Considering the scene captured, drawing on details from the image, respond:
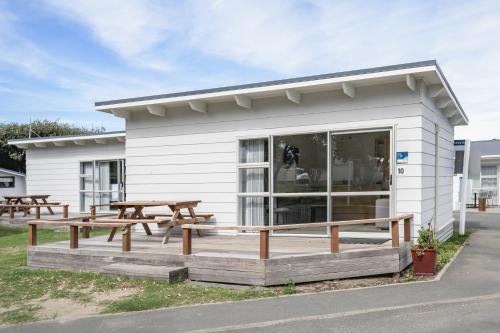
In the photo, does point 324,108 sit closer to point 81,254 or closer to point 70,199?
point 81,254

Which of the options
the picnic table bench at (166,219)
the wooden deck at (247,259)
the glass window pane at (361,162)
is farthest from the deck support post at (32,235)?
the glass window pane at (361,162)

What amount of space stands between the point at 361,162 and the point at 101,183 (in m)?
11.0

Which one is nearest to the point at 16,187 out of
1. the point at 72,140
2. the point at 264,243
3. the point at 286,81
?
the point at 72,140

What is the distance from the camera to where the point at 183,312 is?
5.51 m

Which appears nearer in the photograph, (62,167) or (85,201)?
(85,201)

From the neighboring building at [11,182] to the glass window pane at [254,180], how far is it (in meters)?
19.3

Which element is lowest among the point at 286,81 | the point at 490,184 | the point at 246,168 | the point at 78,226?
the point at 78,226

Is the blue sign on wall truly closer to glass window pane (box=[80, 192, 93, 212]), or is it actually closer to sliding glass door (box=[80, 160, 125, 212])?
sliding glass door (box=[80, 160, 125, 212])

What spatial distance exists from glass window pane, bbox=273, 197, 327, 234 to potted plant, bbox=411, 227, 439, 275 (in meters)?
2.03

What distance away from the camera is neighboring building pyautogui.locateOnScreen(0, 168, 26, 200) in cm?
2441

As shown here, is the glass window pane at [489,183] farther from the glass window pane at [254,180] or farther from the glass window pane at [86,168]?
the glass window pane at [86,168]

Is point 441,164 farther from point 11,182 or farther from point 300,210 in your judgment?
point 11,182

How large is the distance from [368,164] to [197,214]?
3676 millimetres

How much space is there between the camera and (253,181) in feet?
31.0
